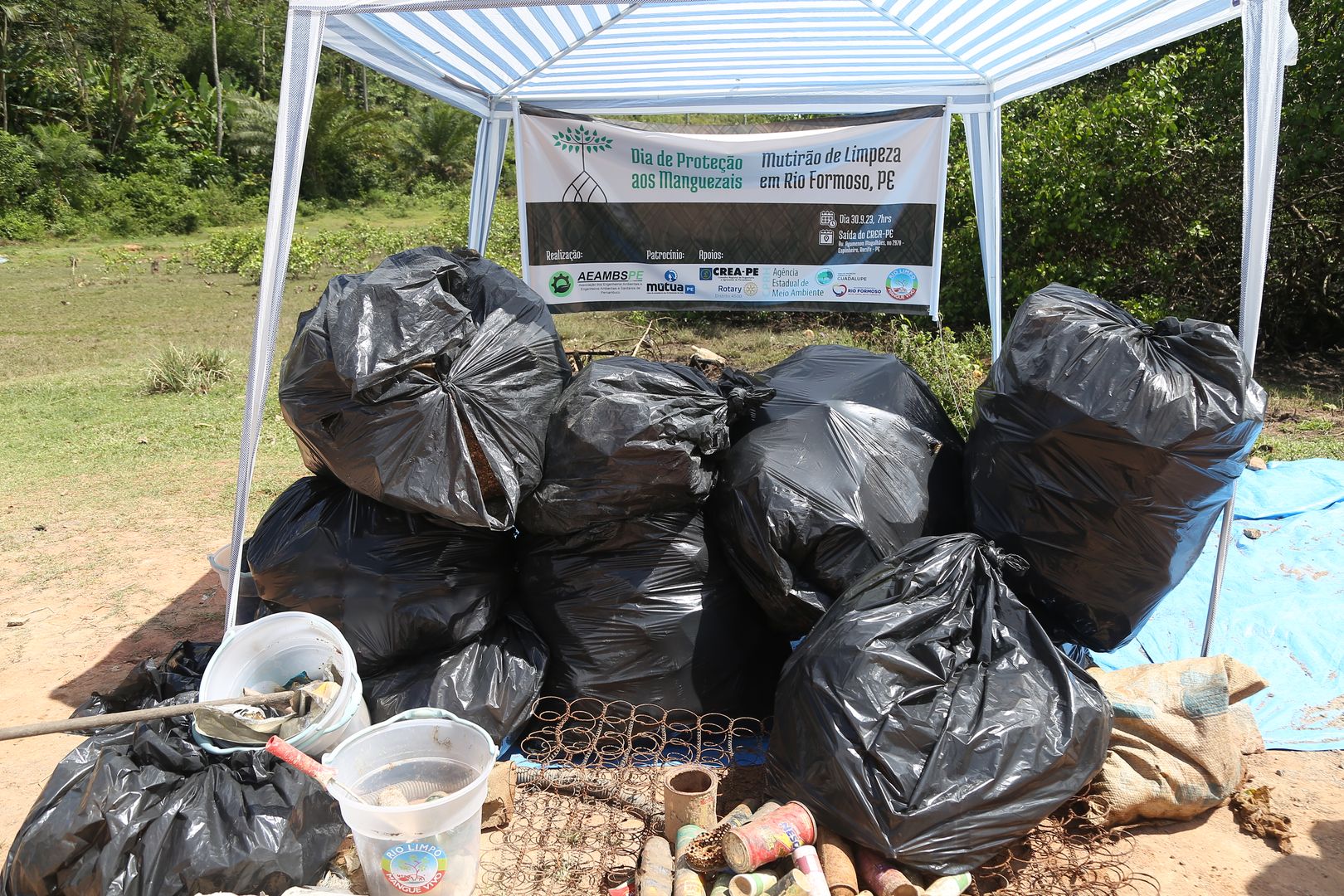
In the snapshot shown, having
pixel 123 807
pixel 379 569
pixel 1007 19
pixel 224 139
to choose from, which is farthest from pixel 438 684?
pixel 224 139

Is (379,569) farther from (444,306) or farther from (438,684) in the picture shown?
(444,306)

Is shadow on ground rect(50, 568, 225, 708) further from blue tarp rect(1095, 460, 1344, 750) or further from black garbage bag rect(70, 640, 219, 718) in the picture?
blue tarp rect(1095, 460, 1344, 750)

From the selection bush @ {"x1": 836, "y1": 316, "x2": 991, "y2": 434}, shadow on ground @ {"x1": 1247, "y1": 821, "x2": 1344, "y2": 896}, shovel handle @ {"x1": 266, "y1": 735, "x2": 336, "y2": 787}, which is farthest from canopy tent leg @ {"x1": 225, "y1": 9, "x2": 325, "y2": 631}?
bush @ {"x1": 836, "y1": 316, "x2": 991, "y2": 434}

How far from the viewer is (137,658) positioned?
3.19m

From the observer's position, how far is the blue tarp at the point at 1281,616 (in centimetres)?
272

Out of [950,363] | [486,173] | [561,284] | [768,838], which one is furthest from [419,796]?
[950,363]

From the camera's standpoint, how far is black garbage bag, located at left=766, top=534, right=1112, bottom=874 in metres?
1.95

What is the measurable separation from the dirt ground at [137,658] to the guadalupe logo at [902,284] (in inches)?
97.9

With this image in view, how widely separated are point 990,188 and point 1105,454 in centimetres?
220

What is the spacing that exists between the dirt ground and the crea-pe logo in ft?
6.34

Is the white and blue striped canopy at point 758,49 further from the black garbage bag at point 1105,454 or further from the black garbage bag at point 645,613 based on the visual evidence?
the black garbage bag at point 645,613

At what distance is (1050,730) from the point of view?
81.1 inches

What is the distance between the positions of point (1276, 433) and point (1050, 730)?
4019 millimetres

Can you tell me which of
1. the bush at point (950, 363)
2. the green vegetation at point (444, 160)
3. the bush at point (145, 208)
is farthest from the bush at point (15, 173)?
the bush at point (950, 363)
